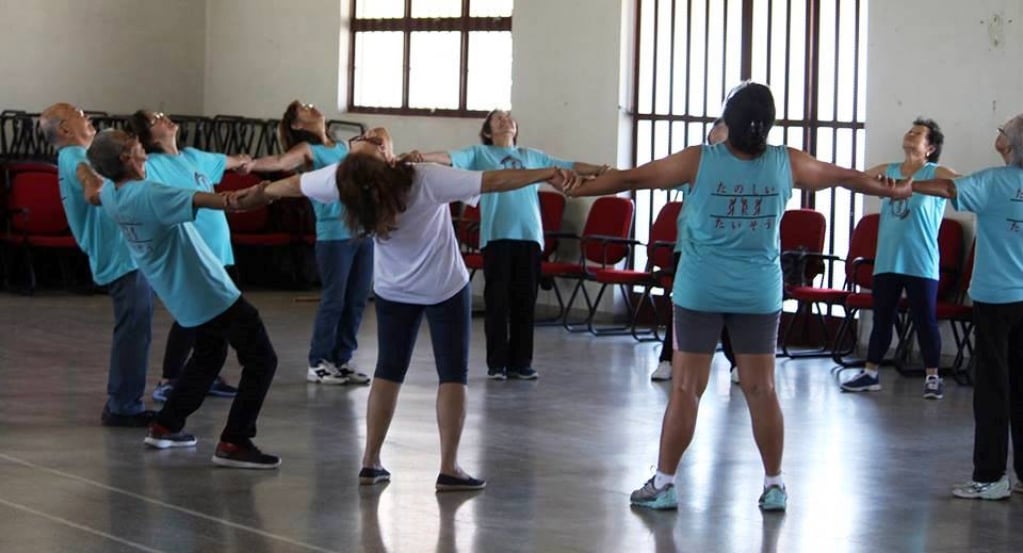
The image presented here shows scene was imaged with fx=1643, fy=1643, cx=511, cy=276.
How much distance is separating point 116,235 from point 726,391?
135 inches

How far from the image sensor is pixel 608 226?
12102 mm

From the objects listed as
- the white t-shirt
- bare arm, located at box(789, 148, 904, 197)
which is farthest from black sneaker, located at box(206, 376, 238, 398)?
bare arm, located at box(789, 148, 904, 197)

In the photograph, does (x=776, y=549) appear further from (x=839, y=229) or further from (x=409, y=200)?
(x=839, y=229)

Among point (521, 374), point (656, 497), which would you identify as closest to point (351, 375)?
point (521, 374)

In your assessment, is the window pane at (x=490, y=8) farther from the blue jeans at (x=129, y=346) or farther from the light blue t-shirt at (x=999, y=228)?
the light blue t-shirt at (x=999, y=228)

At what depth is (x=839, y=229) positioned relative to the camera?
11.5m

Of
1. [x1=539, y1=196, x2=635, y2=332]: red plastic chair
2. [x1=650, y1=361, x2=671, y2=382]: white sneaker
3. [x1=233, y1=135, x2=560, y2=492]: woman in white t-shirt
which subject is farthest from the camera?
[x1=539, y1=196, x2=635, y2=332]: red plastic chair

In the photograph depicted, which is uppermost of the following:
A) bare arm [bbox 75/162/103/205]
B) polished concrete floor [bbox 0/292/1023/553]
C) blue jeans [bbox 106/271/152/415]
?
bare arm [bbox 75/162/103/205]

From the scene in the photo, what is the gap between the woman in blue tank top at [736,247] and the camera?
5617 mm

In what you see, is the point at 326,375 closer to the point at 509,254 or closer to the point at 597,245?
the point at 509,254

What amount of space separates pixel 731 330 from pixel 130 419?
308 centimetres

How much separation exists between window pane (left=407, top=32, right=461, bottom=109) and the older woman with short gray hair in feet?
27.6

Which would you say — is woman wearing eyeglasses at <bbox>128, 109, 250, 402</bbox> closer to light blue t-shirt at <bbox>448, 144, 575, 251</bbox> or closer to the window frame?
light blue t-shirt at <bbox>448, 144, 575, 251</bbox>

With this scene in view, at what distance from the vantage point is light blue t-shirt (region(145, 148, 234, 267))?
7934 millimetres
